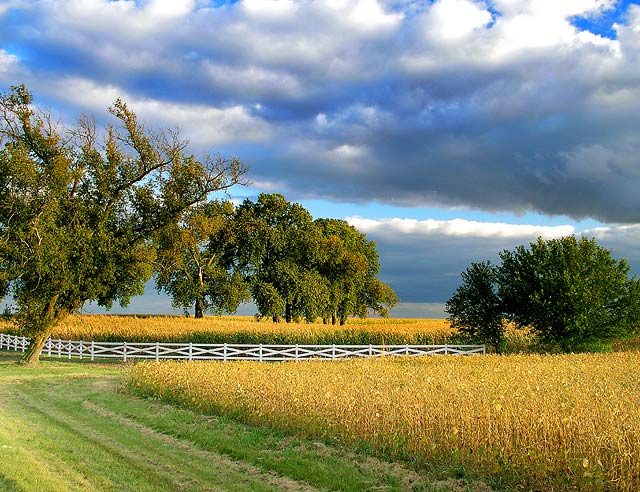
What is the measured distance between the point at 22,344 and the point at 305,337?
20.1 meters

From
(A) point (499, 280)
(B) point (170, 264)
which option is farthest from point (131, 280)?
(A) point (499, 280)

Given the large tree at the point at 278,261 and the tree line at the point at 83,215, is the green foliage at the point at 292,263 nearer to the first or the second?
the large tree at the point at 278,261

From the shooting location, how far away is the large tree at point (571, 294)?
3941cm

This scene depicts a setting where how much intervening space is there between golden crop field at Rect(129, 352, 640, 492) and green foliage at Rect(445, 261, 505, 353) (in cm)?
2254

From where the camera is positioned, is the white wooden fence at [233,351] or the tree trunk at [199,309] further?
the tree trunk at [199,309]

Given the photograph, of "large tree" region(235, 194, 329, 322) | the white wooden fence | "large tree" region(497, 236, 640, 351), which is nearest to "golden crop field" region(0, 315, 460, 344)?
the white wooden fence

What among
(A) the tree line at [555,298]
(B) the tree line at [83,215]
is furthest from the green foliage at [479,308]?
(B) the tree line at [83,215]

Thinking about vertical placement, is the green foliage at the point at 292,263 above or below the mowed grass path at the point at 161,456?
above

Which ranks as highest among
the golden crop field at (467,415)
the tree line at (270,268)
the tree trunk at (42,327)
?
the tree line at (270,268)

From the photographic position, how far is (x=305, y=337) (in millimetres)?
43750

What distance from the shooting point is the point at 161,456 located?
467 inches

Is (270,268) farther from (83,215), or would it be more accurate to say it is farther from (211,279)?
(83,215)

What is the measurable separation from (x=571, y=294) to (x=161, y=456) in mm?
32819

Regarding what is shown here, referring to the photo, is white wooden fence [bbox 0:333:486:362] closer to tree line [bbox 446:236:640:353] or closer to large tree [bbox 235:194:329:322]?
tree line [bbox 446:236:640:353]
